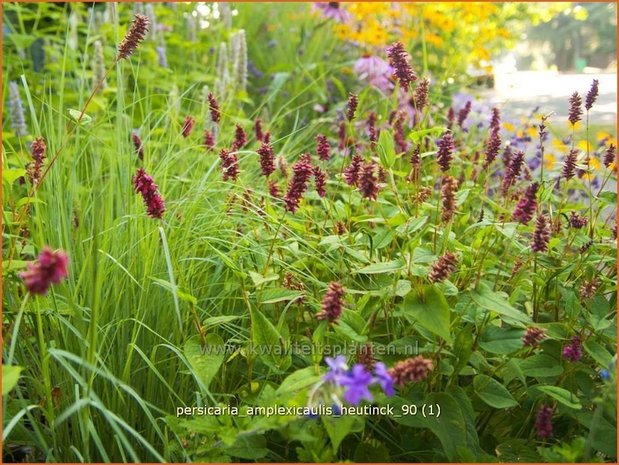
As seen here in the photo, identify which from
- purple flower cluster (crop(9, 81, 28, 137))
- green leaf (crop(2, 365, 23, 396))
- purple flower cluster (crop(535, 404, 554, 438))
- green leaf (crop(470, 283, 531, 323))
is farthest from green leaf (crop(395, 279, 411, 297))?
purple flower cluster (crop(9, 81, 28, 137))

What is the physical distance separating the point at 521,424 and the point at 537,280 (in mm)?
317

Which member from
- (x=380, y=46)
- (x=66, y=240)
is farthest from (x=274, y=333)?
(x=380, y=46)

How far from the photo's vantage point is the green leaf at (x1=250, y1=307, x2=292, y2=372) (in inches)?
52.7

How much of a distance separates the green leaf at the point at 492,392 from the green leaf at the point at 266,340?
0.38m

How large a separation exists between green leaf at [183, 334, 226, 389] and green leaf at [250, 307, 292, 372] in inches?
3.0

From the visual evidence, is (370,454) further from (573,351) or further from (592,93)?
(592,93)

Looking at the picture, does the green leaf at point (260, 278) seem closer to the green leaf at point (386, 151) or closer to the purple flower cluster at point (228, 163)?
the purple flower cluster at point (228, 163)

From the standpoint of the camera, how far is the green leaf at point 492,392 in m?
1.33

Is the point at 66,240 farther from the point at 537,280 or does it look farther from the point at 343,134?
the point at 343,134

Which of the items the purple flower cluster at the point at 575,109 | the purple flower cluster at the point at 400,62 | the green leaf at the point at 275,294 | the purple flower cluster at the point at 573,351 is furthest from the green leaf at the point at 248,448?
the purple flower cluster at the point at 575,109

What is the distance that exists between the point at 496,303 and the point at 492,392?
0.68 feet

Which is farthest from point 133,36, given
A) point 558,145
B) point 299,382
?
point 558,145

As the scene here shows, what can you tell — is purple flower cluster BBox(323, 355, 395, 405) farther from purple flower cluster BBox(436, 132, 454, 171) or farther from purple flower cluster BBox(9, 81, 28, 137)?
purple flower cluster BBox(9, 81, 28, 137)

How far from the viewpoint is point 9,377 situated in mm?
1115
